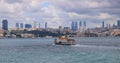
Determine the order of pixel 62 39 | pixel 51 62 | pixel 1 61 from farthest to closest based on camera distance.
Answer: pixel 62 39, pixel 1 61, pixel 51 62

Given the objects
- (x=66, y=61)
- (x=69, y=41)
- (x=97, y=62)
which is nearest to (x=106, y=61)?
(x=97, y=62)

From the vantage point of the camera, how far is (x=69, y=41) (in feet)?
492

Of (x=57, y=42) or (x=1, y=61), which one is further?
(x=57, y=42)

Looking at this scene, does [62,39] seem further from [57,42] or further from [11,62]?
[11,62]

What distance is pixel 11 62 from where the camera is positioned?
2677 inches

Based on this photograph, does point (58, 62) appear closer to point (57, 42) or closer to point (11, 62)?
point (11, 62)

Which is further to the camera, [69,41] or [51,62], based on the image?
[69,41]

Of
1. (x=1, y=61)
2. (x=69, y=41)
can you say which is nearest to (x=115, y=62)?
(x=1, y=61)

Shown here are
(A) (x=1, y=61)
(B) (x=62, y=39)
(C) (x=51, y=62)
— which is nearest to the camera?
(C) (x=51, y=62)

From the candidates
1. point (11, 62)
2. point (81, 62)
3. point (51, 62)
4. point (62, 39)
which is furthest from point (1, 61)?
point (62, 39)

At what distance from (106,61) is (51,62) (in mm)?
9838

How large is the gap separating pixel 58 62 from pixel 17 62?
7.34 meters

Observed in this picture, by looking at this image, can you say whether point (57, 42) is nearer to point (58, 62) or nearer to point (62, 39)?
point (62, 39)

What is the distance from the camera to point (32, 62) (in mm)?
67188
